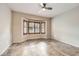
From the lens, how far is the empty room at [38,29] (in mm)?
3351

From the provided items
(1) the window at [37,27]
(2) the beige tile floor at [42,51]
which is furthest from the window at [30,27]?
(2) the beige tile floor at [42,51]

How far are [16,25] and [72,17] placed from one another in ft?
9.73

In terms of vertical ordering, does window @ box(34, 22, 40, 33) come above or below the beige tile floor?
above

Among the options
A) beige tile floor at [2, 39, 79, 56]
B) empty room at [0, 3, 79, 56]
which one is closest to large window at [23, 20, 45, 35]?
empty room at [0, 3, 79, 56]

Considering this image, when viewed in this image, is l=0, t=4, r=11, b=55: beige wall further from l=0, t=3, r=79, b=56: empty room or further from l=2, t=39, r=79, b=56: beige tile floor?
l=2, t=39, r=79, b=56: beige tile floor

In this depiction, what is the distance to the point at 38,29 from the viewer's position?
300 inches

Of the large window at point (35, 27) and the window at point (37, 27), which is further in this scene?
the window at point (37, 27)

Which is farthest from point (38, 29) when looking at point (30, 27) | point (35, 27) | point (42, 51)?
point (42, 51)

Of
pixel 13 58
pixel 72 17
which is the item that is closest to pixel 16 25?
pixel 72 17

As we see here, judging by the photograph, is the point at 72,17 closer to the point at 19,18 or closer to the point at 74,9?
the point at 74,9

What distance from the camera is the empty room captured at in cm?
335

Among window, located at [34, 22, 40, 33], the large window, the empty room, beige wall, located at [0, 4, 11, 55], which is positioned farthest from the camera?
window, located at [34, 22, 40, 33]

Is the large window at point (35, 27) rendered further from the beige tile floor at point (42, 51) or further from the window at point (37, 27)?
the beige tile floor at point (42, 51)

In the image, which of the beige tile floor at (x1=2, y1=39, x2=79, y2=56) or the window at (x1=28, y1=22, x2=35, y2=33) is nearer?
the beige tile floor at (x1=2, y1=39, x2=79, y2=56)
